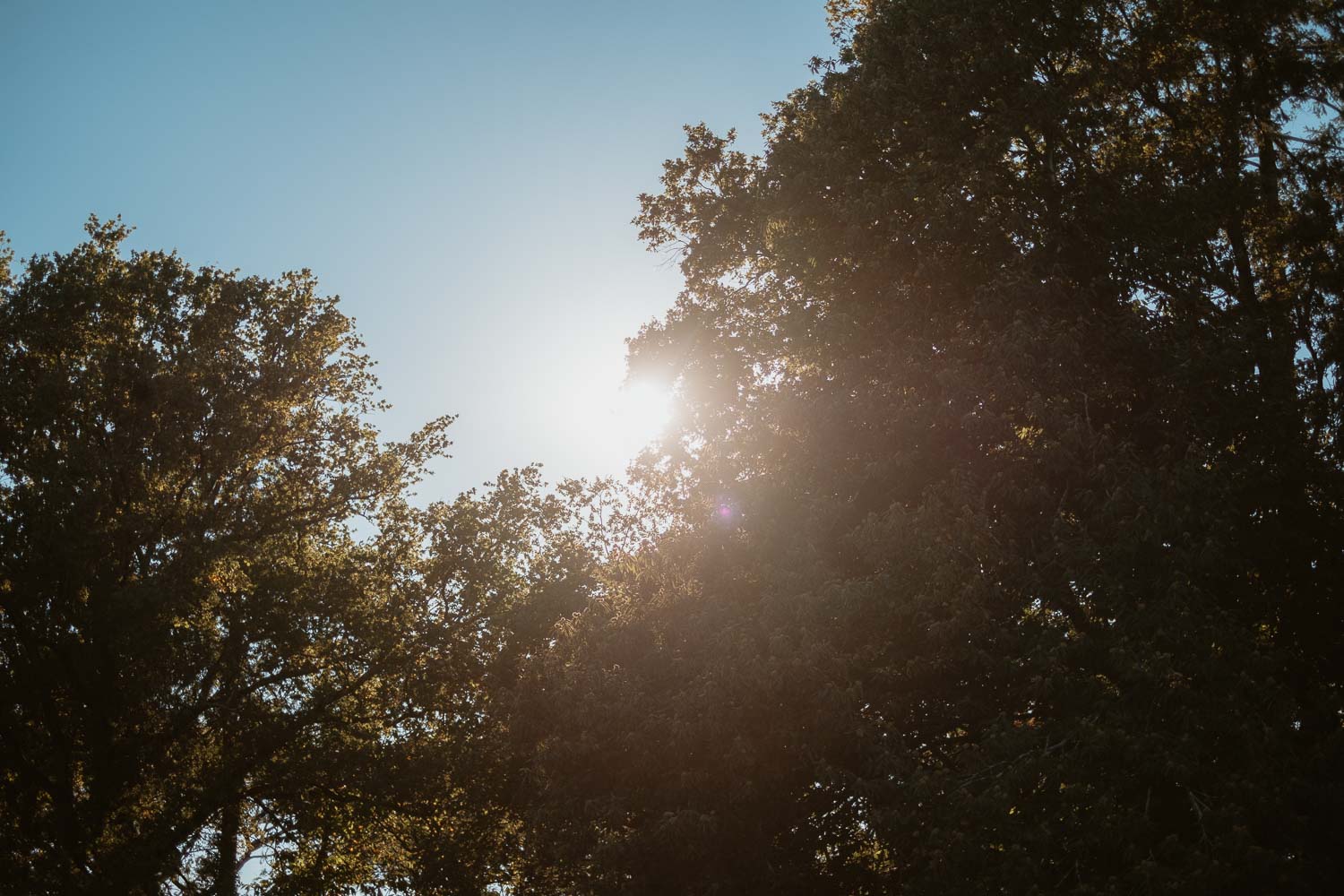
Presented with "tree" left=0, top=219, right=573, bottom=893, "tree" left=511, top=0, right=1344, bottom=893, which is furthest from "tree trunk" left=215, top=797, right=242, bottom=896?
"tree" left=511, top=0, right=1344, bottom=893

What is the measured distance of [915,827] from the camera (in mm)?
11578

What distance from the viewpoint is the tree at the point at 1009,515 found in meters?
11.0

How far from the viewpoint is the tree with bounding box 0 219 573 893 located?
16.9m

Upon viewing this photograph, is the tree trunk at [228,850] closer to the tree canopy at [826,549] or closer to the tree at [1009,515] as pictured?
the tree canopy at [826,549]

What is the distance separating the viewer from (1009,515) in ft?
45.8

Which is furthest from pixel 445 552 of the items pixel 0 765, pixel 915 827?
pixel 915 827

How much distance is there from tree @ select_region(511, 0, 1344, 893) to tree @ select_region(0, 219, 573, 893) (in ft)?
16.1

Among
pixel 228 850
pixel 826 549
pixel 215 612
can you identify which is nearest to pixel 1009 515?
pixel 826 549

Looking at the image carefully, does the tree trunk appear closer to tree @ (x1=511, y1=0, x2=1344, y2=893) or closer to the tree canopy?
the tree canopy

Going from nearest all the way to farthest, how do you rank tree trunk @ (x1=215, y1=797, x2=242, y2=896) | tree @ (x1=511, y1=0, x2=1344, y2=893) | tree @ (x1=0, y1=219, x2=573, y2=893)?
1. tree @ (x1=511, y1=0, x2=1344, y2=893)
2. tree @ (x1=0, y1=219, x2=573, y2=893)
3. tree trunk @ (x1=215, y1=797, x2=242, y2=896)

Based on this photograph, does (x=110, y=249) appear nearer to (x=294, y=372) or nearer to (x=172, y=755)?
(x=294, y=372)

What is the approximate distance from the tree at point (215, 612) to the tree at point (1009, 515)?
4.90 m

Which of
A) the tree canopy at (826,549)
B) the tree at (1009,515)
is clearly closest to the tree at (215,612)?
the tree canopy at (826,549)

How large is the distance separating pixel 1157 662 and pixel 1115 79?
10.8m
